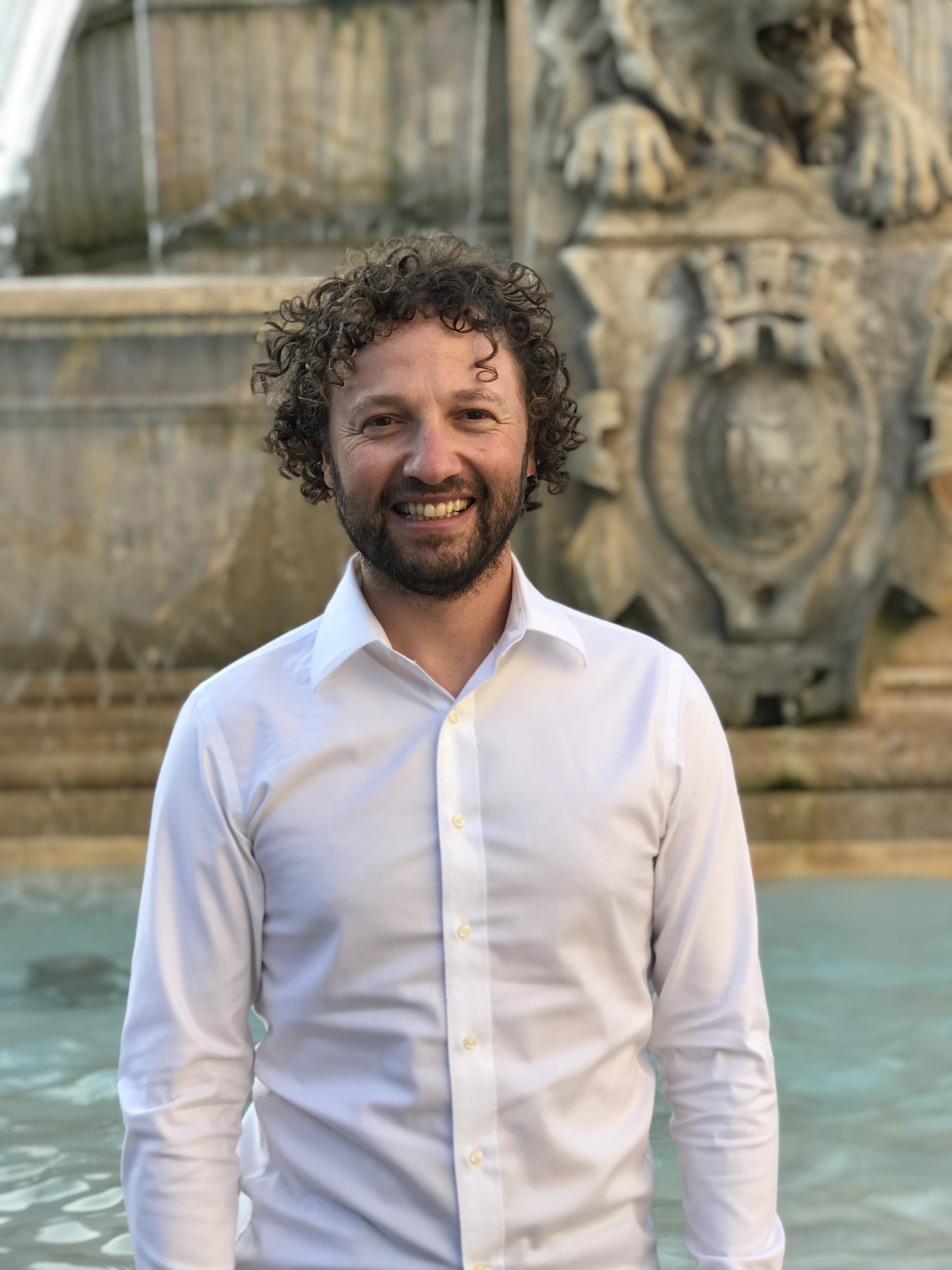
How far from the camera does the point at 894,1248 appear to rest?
86.4 inches

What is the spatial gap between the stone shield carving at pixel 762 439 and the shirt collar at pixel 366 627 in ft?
8.55

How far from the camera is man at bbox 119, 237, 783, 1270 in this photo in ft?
4.46

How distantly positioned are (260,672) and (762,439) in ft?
8.99

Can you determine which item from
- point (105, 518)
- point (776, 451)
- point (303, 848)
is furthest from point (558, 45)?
point (303, 848)

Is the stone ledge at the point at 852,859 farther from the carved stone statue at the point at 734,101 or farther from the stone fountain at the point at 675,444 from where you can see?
the carved stone statue at the point at 734,101

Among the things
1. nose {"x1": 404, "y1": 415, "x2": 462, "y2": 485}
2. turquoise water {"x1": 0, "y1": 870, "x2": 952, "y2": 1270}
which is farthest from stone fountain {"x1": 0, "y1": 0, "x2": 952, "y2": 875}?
nose {"x1": 404, "y1": 415, "x2": 462, "y2": 485}

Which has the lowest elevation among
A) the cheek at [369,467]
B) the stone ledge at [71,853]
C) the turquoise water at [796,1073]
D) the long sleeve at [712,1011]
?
the stone ledge at [71,853]

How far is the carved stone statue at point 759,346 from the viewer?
4.02 m

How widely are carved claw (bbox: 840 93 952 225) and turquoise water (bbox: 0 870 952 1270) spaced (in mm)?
1699

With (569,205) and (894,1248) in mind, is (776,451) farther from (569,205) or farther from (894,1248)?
(894,1248)

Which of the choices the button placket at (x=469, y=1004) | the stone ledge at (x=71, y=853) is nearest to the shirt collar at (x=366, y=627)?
the button placket at (x=469, y=1004)

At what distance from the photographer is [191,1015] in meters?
1.39

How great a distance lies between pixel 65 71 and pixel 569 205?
100 inches

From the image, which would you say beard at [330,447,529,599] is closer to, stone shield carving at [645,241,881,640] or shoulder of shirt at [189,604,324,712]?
shoulder of shirt at [189,604,324,712]
